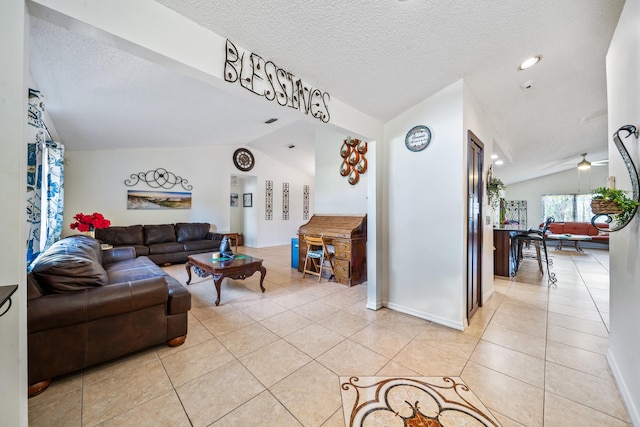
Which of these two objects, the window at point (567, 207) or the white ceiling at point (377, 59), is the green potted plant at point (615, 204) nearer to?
the white ceiling at point (377, 59)

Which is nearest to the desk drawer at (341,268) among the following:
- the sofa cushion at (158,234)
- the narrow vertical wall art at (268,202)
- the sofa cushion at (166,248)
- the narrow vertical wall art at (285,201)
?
the sofa cushion at (166,248)

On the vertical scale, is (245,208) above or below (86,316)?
above

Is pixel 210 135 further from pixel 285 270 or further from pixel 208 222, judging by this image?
pixel 285 270

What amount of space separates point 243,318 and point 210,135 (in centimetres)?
440

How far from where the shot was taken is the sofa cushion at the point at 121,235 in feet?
16.2

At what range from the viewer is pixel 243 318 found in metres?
2.71

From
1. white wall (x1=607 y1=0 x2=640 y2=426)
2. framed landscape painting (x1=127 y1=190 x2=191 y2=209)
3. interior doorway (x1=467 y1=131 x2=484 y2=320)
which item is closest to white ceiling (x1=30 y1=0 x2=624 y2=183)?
white wall (x1=607 y1=0 x2=640 y2=426)

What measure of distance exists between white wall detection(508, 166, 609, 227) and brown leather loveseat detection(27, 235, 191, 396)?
39.3ft

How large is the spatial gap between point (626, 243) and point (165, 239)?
269 inches

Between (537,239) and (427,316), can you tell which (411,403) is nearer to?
(427,316)

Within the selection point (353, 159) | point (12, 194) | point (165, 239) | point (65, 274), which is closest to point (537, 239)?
point (353, 159)

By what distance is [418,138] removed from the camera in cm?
270

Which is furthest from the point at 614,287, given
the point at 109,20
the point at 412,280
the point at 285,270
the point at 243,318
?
the point at 285,270

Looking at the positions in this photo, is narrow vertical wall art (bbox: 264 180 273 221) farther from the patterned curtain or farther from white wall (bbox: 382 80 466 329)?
white wall (bbox: 382 80 466 329)
